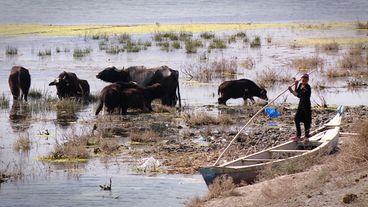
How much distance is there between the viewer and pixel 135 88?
635 inches

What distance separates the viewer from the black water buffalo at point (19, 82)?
1888cm

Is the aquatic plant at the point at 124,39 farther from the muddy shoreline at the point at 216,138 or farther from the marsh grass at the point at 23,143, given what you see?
the marsh grass at the point at 23,143

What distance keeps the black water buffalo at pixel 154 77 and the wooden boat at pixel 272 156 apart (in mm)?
6964

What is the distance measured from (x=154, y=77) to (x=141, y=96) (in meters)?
1.89

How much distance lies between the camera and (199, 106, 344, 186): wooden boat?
27.7 ft

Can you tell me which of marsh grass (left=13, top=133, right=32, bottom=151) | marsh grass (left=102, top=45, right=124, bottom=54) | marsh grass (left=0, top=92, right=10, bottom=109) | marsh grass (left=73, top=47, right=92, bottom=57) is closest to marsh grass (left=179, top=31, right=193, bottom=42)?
marsh grass (left=102, top=45, right=124, bottom=54)

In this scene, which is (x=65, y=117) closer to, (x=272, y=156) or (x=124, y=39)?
(x=272, y=156)

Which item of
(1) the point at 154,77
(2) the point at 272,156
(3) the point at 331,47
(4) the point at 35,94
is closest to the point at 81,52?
(4) the point at 35,94

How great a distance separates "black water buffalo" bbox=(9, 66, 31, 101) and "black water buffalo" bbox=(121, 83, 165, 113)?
4846 mm

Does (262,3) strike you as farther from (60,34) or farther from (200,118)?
(200,118)

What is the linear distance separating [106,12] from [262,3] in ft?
84.7

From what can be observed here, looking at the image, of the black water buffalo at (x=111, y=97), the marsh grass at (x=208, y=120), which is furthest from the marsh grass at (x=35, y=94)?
the marsh grass at (x=208, y=120)

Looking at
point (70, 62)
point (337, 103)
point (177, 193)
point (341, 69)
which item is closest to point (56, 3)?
point (70, 62)

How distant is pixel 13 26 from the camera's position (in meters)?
54.7
